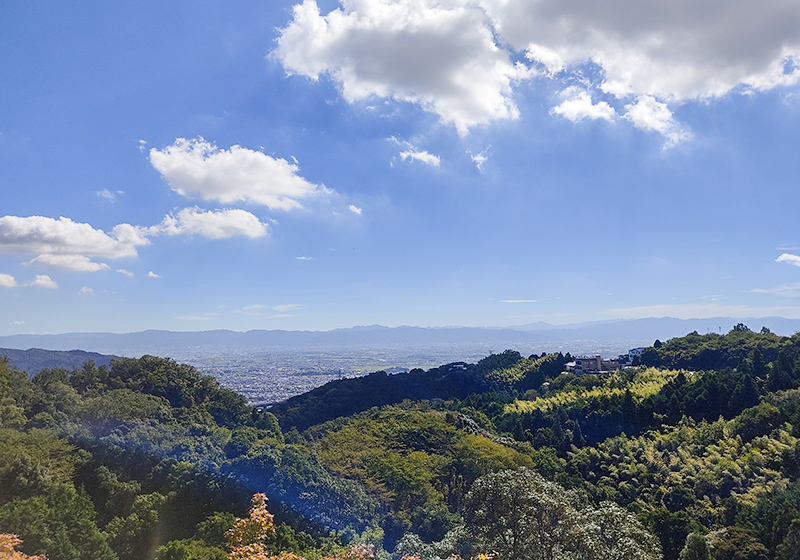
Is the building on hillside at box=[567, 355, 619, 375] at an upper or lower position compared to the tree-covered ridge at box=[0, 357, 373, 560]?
lower

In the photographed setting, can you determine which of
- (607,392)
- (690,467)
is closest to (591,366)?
(607,392)

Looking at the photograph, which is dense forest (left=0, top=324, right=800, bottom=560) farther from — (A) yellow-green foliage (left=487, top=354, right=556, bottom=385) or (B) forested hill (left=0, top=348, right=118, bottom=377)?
(B) forested hill (left=0, top=348, right=118, bottom=377)

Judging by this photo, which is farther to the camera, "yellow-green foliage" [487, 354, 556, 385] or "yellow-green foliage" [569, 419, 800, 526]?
"yellow-green foliage" [487, 354, 556, 385]

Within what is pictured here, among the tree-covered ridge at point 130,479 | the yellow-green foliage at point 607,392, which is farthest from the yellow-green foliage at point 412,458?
the yellow-green foliage at point 607,392

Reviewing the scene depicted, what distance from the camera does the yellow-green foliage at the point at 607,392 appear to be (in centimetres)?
4191

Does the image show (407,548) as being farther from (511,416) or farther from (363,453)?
(511,416)

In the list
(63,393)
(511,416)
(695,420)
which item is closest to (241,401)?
(63,393)

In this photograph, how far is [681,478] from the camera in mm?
27219

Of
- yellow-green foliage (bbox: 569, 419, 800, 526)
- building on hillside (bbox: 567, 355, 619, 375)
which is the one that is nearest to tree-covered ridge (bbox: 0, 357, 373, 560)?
yellow-green foliage (bbox: 569, 419, 800, 526)

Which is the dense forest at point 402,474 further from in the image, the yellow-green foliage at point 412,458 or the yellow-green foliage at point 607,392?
the yellow-green foliage at point 607,392

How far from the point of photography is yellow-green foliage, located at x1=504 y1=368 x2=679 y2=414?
4191cm

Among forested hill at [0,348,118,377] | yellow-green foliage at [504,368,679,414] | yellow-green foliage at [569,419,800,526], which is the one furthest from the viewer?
forested hill at [0,348,118,377]

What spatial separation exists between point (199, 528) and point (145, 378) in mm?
19052

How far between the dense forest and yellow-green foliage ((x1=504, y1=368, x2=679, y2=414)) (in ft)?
1.10
